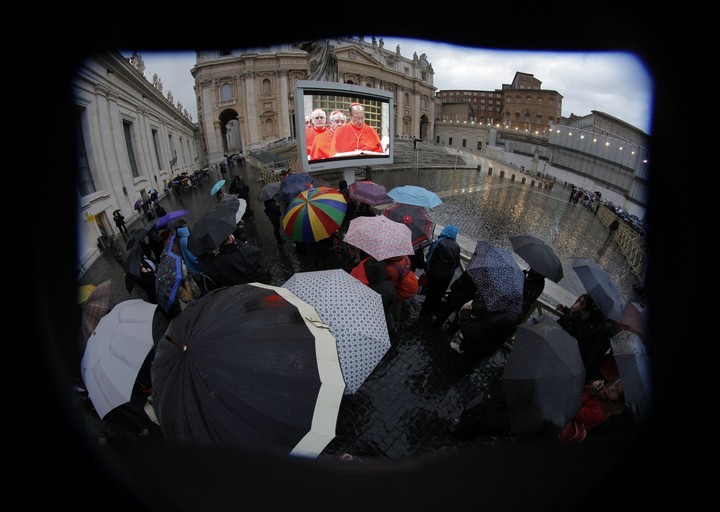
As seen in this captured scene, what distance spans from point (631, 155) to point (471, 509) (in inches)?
854

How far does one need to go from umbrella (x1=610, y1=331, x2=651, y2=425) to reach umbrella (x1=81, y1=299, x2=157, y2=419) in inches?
133

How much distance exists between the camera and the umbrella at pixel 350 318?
2143mm

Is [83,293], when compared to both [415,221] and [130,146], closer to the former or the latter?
[415,221]

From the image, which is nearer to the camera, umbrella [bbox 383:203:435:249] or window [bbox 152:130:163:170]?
umbrella [bbox 383:203:435:249]

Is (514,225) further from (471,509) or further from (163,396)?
(163,396)

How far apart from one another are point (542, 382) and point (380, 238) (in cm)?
218

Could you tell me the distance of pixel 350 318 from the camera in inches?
90.2

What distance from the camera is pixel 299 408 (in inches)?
57.4

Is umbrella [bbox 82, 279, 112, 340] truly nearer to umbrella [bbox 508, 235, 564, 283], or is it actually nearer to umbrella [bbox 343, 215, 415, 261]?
umbrella [bbox 343, 215, 415, 261]

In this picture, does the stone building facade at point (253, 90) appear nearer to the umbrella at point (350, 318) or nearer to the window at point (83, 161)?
the window at point (83, 161)

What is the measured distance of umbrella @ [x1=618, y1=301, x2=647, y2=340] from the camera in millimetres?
2113

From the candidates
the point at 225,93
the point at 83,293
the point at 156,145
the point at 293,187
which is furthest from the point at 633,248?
the point at 225,93

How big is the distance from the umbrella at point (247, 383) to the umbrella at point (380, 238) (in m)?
1.64

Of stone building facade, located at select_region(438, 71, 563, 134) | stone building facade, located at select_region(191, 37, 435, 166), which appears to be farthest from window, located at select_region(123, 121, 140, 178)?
stone building facade, located at select_region(438, 71, 563, 134)
